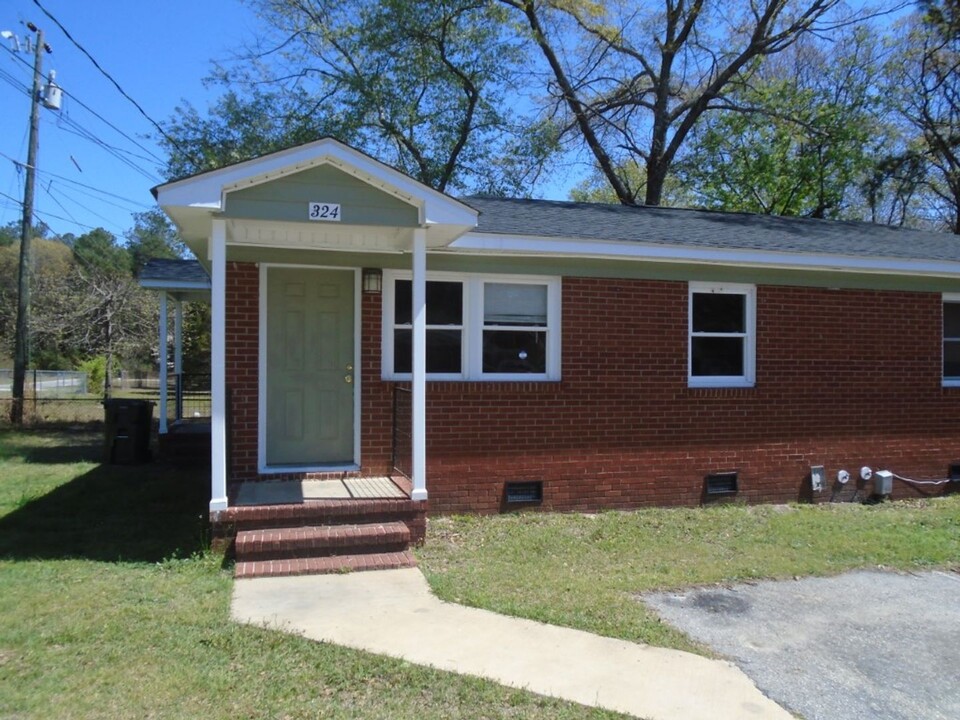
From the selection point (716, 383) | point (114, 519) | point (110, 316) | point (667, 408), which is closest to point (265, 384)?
point (114, 519)

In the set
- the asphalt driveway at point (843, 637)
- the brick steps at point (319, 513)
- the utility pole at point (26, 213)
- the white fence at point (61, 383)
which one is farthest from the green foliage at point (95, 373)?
the asphalt driveway at point (843, 637)

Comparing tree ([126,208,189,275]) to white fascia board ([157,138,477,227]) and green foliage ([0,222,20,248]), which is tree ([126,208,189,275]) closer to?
green foliage ([0,222,20,248])

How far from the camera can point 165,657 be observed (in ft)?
13.4

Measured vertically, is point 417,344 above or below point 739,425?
above

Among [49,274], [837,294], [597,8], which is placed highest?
[597,8]

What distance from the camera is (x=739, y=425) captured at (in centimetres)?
860

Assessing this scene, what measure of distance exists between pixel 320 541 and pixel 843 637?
3.84 m

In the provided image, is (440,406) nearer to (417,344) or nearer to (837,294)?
(417,344)

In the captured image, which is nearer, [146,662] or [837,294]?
[146,662]

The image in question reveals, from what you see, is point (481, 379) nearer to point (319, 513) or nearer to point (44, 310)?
point (319, 513)

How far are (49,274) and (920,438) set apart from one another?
3761 cm

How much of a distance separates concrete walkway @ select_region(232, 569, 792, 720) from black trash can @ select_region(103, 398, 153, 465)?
6905 millimetres

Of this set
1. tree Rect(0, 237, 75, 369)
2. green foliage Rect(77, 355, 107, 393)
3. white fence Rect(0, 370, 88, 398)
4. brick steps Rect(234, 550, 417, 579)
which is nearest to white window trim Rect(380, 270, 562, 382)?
brick steps Rect(234, 550, 417, 579)

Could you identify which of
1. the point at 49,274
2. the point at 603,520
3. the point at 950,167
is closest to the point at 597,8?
the point at 950,167
